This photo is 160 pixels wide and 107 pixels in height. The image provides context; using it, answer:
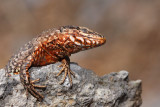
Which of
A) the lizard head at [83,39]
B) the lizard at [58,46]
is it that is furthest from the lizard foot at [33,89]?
the lizard head at [83,39]

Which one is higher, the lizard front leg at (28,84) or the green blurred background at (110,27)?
the green blurred background at (110,27)

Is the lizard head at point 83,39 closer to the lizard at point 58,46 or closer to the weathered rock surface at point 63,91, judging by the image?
the lizard at point 58,46

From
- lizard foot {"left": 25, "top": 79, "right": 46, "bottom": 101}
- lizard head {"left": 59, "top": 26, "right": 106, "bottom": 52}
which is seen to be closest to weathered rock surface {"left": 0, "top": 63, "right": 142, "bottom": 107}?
lizard foot {"left": 25, "top": 79, "right": 46, "bottom": 101}

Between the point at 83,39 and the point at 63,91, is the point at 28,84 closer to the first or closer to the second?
the point at 63,91

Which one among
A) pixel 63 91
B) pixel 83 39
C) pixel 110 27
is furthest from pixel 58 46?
pixel 110 27

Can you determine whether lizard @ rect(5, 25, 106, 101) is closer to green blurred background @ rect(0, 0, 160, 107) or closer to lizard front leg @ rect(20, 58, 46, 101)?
lizard front leg @ rect(20, 58, 46, 101)

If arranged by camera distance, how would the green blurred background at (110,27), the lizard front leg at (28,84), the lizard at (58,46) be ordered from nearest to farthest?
the lizard front leg at (28,84)
the lizard at (58,46)
the green blurred background at (110,27)
